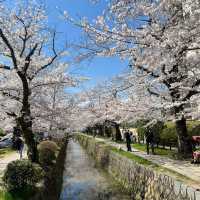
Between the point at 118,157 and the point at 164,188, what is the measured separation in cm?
1046

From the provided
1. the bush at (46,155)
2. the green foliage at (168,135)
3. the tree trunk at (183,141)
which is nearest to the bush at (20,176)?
the bush at (46,155)

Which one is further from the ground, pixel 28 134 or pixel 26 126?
pixel 26 126

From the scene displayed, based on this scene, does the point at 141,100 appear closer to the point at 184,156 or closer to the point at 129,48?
the point at 184,156

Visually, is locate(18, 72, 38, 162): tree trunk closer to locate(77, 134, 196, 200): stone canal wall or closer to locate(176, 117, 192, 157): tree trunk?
locate(77, 134, 196, 200): stone canal wall

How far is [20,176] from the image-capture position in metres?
13.0

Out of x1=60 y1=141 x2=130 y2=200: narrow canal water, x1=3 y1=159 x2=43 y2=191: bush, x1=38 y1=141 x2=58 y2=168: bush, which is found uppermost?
x1=38 y1=141 x2=58 y2=168: bush

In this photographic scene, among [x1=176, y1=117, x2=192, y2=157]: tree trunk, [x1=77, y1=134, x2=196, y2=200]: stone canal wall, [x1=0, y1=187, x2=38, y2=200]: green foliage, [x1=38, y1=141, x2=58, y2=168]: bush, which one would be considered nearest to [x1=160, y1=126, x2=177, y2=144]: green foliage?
[x1=77, y1=134, x2=196, y2=200]: stone canal wall

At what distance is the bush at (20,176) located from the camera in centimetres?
1277

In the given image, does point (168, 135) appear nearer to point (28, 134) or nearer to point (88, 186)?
point (88, 186)

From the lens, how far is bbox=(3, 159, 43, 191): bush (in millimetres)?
12766

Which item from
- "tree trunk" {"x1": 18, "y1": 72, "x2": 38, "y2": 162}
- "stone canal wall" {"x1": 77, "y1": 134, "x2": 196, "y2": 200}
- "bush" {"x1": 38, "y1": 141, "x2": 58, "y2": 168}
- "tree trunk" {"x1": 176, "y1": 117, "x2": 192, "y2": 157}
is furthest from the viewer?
"tree trunk" {"x1": 176, "y1": 117, "x2": 192, "y2": 157}

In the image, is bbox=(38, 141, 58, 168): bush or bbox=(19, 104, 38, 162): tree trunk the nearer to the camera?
bbox=(19, 104, 38, 162): tree trunk

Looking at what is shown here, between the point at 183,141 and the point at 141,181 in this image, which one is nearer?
the point at 141,181

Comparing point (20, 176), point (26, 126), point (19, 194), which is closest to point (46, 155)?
point (26, 126)
